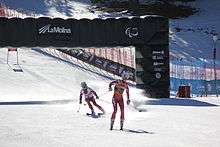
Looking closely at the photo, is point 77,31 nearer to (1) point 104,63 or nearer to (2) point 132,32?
(2) point 132,32

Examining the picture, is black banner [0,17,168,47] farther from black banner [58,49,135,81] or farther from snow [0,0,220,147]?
black banner [58,49,135,81]

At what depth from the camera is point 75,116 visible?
2083 cm

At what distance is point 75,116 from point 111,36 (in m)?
9.34

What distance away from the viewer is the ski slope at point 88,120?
15.2 meters

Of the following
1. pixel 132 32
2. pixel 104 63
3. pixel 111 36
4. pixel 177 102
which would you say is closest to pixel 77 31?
pixel 111 36

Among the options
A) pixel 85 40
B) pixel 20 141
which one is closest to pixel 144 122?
pixel 20 141

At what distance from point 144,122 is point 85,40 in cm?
1061

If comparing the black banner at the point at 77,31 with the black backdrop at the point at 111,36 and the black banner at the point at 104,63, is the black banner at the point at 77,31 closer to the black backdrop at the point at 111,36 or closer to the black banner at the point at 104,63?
the black backdrop at the point at 111,36

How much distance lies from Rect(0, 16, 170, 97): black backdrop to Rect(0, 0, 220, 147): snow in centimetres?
135

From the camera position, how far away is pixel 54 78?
118 ft

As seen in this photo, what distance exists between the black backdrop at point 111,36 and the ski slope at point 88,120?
4.80 feet

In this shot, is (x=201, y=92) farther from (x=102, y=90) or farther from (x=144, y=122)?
(x=144, y=122)

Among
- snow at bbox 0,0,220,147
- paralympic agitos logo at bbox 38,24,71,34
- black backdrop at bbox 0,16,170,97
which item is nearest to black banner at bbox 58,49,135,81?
snow at bbox 0,0,220,147

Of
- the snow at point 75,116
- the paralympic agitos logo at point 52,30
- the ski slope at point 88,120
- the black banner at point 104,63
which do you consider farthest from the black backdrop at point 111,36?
the black banner at point 104,63
